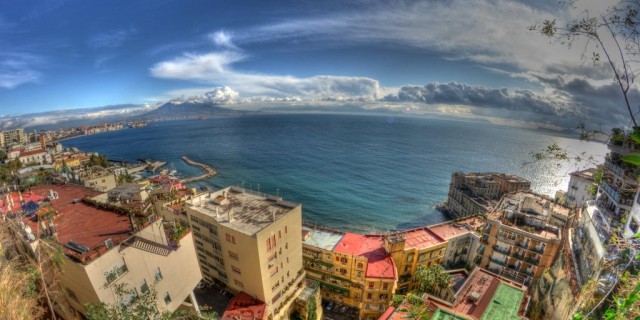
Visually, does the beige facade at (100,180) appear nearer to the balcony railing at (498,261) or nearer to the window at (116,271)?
the window at (116,271)

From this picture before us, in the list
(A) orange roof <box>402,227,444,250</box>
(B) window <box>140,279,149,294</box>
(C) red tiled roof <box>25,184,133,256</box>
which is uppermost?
(C) red tiled roof <box>25,184,133,256</box>

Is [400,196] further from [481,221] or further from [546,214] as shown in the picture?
[546,214]

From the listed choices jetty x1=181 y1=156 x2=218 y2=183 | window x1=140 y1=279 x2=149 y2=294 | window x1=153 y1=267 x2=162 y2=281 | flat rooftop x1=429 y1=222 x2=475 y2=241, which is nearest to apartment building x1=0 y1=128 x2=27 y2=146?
→ jetty x1=181 y1=156 x2=218 y2=183

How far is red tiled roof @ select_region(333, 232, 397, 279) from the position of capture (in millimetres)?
31822

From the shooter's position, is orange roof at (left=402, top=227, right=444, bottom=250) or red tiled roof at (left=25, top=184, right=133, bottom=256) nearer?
red tiled roof at (left=25, top=184, right=133, bottom=256)

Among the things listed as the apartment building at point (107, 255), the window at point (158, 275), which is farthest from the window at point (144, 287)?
the window at point (158, 275)

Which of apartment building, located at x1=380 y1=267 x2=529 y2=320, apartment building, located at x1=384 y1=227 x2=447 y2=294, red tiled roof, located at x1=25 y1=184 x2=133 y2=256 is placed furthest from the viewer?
apartment building, located at x1=384 y1=227 x2=447 y2=294

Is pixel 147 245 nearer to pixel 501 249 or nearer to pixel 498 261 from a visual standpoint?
pixel 501 249

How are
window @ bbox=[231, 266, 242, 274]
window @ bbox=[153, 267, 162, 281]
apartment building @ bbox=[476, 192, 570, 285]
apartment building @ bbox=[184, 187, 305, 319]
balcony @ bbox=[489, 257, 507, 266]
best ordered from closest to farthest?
window @ bbox=[153, 267, 162, 281] < apartment building @ bbox=[184, 187, 305, 319] < window @ bbox=[231, 266, 242, 274] < apartment building @ bbox=[476, 192, 570, 285] < balcony @ bbox=[489, 257, 507, 266]

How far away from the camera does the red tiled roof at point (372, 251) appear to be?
31822 millimetres

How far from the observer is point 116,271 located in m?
14.7

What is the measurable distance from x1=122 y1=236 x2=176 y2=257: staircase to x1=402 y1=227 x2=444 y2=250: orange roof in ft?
92.9

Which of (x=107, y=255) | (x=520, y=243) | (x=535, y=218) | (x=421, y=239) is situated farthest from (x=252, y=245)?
(x=535, y=218)

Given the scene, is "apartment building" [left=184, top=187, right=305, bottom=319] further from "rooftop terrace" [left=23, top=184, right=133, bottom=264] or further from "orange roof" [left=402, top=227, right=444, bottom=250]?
"orange roof" [left=402, top=227, right=444, bottom=250]
